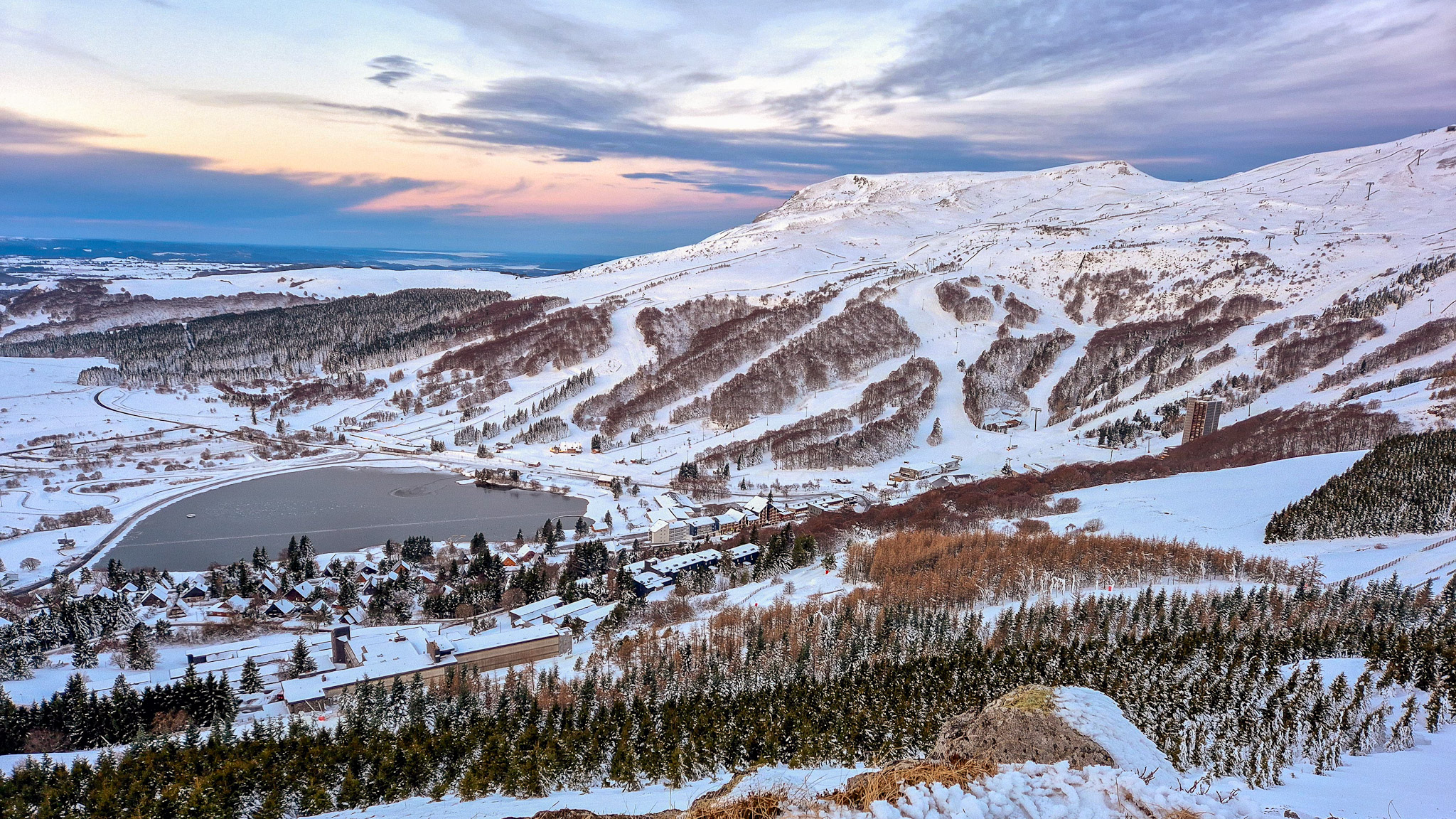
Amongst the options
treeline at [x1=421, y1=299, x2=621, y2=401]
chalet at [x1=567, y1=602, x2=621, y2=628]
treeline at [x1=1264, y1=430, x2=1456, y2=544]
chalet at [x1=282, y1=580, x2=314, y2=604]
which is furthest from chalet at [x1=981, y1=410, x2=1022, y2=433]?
chalet at [x1=282, y1=580, x2=314, y2=604]

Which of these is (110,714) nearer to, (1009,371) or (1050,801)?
(1050,801)

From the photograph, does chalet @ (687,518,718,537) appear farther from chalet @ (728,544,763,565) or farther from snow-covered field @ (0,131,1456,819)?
chalet @ (728,544,763,565)

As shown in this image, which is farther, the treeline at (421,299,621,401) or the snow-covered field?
the treeline at (421,299,621,401)

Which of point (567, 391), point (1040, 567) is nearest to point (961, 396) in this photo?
point (567, 391)

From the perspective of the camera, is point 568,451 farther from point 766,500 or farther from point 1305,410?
point 1305,410

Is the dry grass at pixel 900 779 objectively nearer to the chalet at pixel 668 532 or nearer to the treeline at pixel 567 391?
Result: the chalet at pixel 668 532

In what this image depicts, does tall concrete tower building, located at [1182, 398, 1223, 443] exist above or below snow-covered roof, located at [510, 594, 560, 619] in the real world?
above

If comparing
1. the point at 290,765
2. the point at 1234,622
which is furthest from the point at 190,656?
the point at 1234,622
